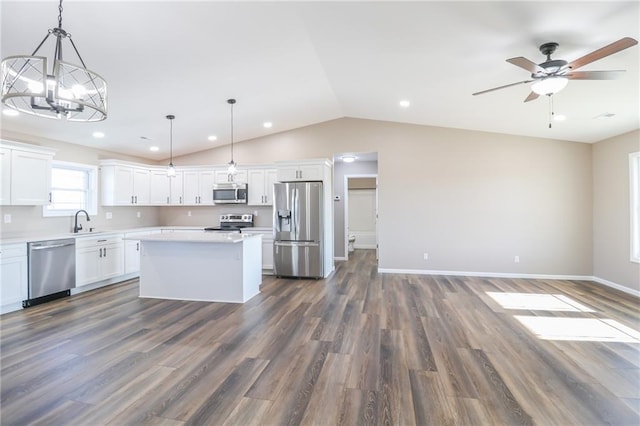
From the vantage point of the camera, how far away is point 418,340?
10.2 feet

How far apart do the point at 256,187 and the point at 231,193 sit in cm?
54

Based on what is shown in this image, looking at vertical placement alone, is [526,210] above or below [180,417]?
above

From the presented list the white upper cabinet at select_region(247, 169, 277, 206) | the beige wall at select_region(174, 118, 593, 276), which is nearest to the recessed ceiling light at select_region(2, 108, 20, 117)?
the white upper cabinet at select_region(247, 169, 277, 206)

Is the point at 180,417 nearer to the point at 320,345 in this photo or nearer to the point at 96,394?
the point at 96,394

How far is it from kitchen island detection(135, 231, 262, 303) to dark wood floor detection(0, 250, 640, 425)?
24 cm

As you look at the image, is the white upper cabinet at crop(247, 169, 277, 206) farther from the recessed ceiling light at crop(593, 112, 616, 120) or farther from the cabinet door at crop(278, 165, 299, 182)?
the recessed ceiling light at crop(593, 112, 616, 120)

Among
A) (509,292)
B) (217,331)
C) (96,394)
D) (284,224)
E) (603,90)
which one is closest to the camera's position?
(96,394)

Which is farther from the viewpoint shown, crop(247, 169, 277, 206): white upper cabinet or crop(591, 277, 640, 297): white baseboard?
crop(247, 169, 277, 206): white upper cabinet

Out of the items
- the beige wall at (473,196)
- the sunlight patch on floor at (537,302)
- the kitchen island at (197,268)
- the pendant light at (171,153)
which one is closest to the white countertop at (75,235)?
the kitchen island at (197,268)

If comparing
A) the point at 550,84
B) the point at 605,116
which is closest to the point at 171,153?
the point at 550,84

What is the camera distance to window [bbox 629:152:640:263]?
4.67m

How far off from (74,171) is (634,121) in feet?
29.5

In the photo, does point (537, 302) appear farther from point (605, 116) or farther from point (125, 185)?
point (125, 185)

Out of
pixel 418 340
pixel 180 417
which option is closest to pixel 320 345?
pixel 418 340
